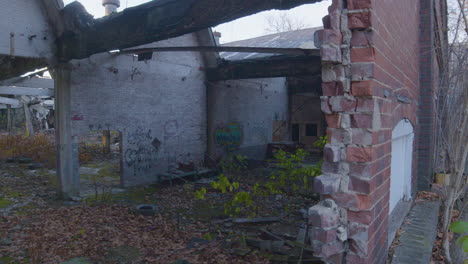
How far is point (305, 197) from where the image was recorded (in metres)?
9.34

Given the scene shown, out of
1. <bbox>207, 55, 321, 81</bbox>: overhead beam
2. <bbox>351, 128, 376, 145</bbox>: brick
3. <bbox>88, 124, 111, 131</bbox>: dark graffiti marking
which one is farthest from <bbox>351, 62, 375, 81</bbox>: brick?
<bbox>88, 124, 111, 131</bbox>: dark graffiti marking

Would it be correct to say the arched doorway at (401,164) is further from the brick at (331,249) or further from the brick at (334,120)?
the brick at (331,249)

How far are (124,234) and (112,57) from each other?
553cm

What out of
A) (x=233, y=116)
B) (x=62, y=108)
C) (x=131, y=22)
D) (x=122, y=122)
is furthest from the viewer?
(x=233, y=116)

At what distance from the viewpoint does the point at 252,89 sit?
15.2 metres

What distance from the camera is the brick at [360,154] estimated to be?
2.66 m

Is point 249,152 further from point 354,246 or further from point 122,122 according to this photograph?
point 354,246

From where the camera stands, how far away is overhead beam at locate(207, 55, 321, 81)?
10.2m

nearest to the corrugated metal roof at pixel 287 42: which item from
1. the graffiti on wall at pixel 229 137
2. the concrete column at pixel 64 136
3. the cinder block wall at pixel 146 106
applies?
the cinder block wall at pixel 146 106

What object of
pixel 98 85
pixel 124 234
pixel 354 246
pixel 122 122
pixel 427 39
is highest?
pixel 427 39

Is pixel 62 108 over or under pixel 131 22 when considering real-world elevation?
under

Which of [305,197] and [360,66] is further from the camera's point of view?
[305,197]

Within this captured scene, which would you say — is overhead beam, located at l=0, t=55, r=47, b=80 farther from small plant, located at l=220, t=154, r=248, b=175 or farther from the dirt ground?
small plant, located at l=220, t=154, r=248, b=175

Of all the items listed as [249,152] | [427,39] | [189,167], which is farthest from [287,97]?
[427,39]
